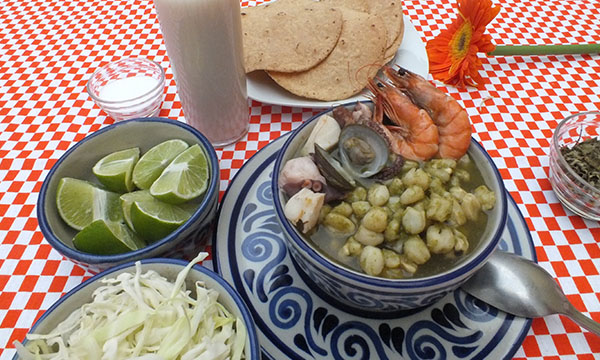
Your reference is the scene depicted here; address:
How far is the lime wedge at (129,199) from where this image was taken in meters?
1.24

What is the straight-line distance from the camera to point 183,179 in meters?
1.28

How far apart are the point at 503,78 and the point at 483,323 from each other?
4.40 ft

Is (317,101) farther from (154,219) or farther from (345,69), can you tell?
(154,219)

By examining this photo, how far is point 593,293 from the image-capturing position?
50.4 inches

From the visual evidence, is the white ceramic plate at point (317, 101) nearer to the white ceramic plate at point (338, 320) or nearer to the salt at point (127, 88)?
the salt at point (127, 88)

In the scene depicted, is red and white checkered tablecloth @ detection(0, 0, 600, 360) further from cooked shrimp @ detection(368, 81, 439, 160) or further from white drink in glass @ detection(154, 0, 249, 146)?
cooked shrimp @ detection(368, 81, 439, 160)

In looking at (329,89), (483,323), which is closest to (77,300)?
(483,323)

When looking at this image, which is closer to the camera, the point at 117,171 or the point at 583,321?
the point at 583,321

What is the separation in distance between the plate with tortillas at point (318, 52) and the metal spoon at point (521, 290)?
0.83 meters

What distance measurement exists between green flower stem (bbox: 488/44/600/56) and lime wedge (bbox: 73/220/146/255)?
6.00ft

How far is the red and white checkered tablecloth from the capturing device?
4.28 feet

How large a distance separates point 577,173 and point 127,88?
1825mm

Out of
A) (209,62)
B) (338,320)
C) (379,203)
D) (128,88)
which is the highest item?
(209,62)

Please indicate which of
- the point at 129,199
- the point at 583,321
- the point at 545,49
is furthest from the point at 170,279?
the point at 545,49
